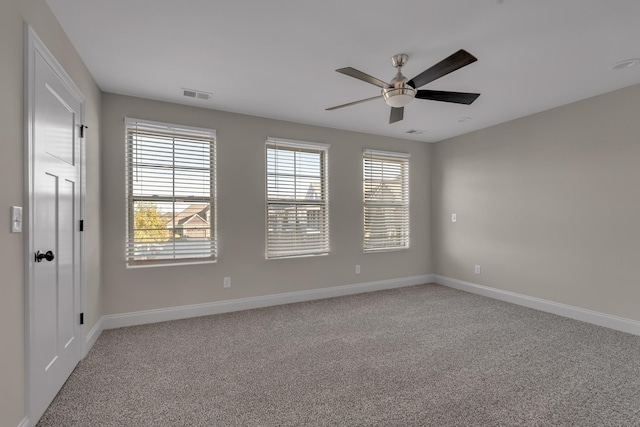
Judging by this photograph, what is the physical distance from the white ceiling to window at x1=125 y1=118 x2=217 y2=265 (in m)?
0.47

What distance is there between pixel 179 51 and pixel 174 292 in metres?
2.62

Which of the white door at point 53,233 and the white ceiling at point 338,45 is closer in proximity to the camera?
the white door at point 53,233

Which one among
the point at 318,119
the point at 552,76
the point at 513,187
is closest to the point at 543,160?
the point at 513,187

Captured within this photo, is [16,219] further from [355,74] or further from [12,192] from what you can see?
[355,74]

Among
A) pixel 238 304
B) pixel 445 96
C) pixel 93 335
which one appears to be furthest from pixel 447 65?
pixel 93 335

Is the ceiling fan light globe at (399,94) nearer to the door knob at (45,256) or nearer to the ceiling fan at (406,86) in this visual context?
the ceiling fan at (406,86)

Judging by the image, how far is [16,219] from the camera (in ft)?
5.47

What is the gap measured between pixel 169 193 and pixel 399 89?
2.83 m

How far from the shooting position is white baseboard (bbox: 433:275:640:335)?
133 inches

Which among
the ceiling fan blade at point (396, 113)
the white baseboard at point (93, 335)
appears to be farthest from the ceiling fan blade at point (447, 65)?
the white baseboard at point (93, 335)

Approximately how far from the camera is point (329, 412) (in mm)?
1975

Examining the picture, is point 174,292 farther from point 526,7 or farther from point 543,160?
point 543,160

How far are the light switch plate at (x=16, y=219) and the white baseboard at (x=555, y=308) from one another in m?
5.26

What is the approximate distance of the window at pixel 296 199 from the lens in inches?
172
